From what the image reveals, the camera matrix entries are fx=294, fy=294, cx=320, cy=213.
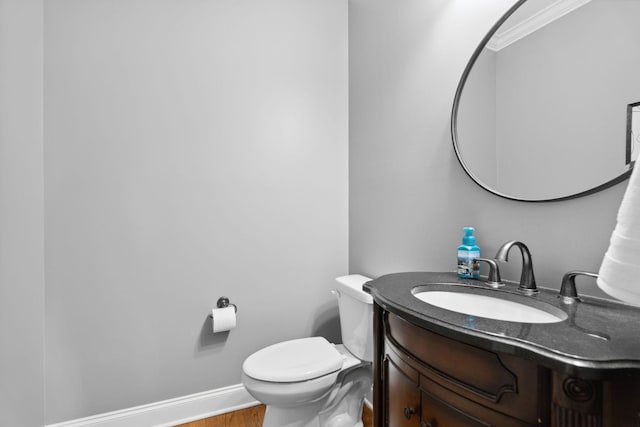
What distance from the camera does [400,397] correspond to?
82 centimetres

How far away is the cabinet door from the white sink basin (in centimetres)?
23

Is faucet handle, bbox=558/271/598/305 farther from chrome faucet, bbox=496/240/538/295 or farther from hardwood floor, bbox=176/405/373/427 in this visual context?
hardwood floor, bbox=176/405/373/427

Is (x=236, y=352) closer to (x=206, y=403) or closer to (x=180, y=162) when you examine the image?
(x=206, y=403)

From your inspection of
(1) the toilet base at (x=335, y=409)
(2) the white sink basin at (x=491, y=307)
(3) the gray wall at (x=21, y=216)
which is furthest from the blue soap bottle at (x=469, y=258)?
(3) the gray wall at (x=21, y=216)

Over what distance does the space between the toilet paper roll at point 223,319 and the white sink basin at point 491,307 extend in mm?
1051

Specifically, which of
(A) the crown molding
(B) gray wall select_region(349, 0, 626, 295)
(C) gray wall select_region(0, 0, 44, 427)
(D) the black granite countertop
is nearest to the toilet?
(B) gray wall select_region(349, 0, 626, 295)

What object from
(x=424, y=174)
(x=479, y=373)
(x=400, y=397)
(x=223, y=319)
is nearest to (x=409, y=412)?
(x=400, y=397)

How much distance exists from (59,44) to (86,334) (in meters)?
1.38

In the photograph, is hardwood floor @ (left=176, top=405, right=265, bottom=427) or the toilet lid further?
hardwood floor @ (left=176, top=405, right=265, bottom=427)

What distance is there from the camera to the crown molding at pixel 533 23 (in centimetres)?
89

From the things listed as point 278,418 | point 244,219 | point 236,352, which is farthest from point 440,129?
point 236,352

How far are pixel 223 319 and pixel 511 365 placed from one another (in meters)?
1.36

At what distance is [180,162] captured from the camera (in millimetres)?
1582

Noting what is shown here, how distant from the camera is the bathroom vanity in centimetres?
45
